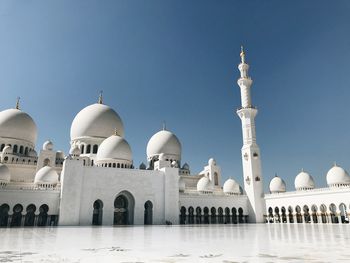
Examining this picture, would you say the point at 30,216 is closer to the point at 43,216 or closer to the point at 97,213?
the point at 43,216

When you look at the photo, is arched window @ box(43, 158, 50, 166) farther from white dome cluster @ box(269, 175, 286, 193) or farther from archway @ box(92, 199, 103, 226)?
white dome cluster @ box(269, 175, 286, 193)

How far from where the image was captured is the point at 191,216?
29.2 metres

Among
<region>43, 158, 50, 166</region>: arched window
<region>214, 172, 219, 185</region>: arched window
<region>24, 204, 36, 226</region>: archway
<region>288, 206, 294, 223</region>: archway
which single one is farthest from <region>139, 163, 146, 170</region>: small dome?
<region>288, 206, 294, 223</region>: archway

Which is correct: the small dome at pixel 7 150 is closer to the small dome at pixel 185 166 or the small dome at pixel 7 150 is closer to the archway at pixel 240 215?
the small dome at pixel 185 166

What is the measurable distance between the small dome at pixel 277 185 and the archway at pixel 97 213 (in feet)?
67.6

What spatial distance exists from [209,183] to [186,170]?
197 inches

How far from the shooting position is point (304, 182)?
109 feet

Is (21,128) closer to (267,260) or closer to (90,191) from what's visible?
(90,191)

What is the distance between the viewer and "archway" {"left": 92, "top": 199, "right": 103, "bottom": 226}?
2352cm

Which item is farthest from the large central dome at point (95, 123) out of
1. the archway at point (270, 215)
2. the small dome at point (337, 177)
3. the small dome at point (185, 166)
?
the small dome at point (337, 177)

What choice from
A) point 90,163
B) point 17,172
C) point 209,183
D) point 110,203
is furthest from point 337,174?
point 17,172

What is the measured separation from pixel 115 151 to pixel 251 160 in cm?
1328

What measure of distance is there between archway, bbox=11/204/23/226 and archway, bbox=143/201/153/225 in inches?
374

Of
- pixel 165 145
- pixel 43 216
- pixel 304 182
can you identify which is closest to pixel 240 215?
pixel 304 182
